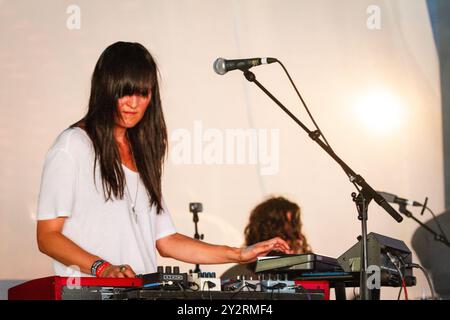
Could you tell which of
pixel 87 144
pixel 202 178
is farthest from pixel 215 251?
pixel 202 178

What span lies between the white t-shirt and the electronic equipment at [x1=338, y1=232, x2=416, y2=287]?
80cm

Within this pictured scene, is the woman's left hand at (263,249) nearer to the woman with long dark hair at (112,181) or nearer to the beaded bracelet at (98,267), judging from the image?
the woman with long dark hair at (112,181)

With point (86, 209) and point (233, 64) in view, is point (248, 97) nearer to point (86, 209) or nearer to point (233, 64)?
point (233, 64)

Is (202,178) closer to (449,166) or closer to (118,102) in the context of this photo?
(449,166)

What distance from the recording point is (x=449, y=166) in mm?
5801

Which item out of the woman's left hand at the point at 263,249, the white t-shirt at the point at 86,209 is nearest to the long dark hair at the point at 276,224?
the woman's left hand at the point at 263,249

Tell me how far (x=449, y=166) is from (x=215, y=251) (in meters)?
2.54

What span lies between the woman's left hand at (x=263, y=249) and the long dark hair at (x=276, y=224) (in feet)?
6.07

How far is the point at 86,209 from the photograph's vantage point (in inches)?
136

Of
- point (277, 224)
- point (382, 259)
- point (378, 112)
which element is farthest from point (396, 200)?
point (382, 259)

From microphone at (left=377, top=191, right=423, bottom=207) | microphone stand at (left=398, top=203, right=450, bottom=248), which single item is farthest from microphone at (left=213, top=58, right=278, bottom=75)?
microphone stand at (left=398, top=203, right=450, bottom=248)

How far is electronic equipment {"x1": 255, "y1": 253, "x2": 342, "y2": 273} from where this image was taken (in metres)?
3.36

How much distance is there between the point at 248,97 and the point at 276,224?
80 centimetres
